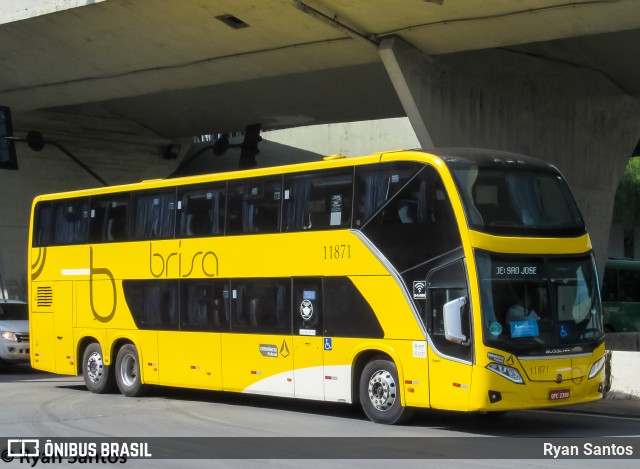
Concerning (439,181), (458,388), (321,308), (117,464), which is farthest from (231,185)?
(117,464)

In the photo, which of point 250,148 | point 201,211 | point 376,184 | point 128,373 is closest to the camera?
point 376,184

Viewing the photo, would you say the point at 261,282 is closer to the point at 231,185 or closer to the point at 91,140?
the point at 231,185

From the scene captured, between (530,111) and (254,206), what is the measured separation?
41.5ft

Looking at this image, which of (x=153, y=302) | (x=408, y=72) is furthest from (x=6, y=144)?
(x=408, y=72)

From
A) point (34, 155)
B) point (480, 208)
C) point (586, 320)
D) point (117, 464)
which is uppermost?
point (34, 155)

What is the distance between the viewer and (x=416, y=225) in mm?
13203

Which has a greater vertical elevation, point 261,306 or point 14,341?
point 261,306

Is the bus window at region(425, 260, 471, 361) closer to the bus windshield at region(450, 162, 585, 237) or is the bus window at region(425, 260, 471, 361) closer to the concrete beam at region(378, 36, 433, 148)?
the bus windshield at region(450, 162, 585, 237)

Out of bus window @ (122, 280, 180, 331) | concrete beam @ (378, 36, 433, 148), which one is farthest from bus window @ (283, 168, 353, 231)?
concrete beam @ (378, 36, 433, 148)

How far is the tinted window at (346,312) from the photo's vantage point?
1374 centimetres

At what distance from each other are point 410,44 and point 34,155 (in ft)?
53.7

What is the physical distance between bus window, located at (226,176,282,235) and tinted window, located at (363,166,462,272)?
196cm

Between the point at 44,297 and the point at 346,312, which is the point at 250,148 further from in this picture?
the point at 346,312

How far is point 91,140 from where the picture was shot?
3516 centimetres
